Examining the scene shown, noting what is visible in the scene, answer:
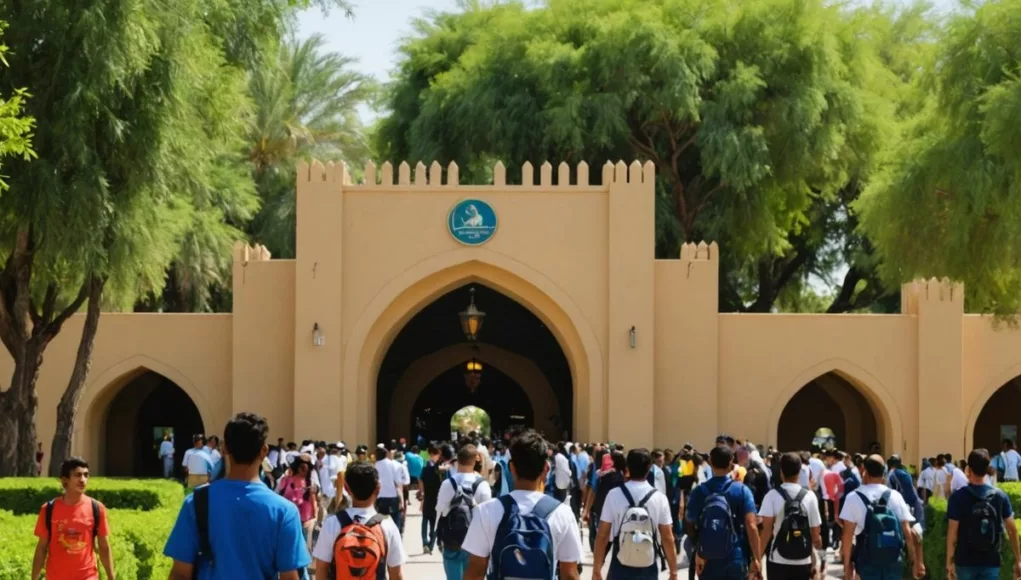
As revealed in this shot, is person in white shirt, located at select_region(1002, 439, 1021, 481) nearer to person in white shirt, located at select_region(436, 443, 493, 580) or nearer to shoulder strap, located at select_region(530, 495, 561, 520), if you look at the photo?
person in white shirt, located at select_region(436, 443, 493, 580)

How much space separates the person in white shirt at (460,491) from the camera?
11195 mm

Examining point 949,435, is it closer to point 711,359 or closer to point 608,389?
point 711,359

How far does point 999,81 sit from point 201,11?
34.7 ft

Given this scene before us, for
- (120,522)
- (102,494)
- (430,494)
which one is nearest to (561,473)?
(430,494)

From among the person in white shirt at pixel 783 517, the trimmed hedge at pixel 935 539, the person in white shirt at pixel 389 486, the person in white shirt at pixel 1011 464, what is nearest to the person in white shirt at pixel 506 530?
the person in white shirt at pixel 783 517

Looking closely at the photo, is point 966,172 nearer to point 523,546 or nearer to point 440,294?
point 440,294

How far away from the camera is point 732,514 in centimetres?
973

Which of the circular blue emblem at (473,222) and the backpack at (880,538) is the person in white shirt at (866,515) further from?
the circular blue emblem at (473,222)

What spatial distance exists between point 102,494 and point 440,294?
10.2 m

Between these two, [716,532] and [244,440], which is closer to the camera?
[244,440]

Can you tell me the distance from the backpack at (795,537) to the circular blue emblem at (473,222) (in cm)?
1566

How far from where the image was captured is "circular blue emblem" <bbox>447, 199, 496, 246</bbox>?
2489cm

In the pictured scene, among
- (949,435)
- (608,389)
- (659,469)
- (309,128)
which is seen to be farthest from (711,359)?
(309,128)

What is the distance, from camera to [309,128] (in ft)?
133
